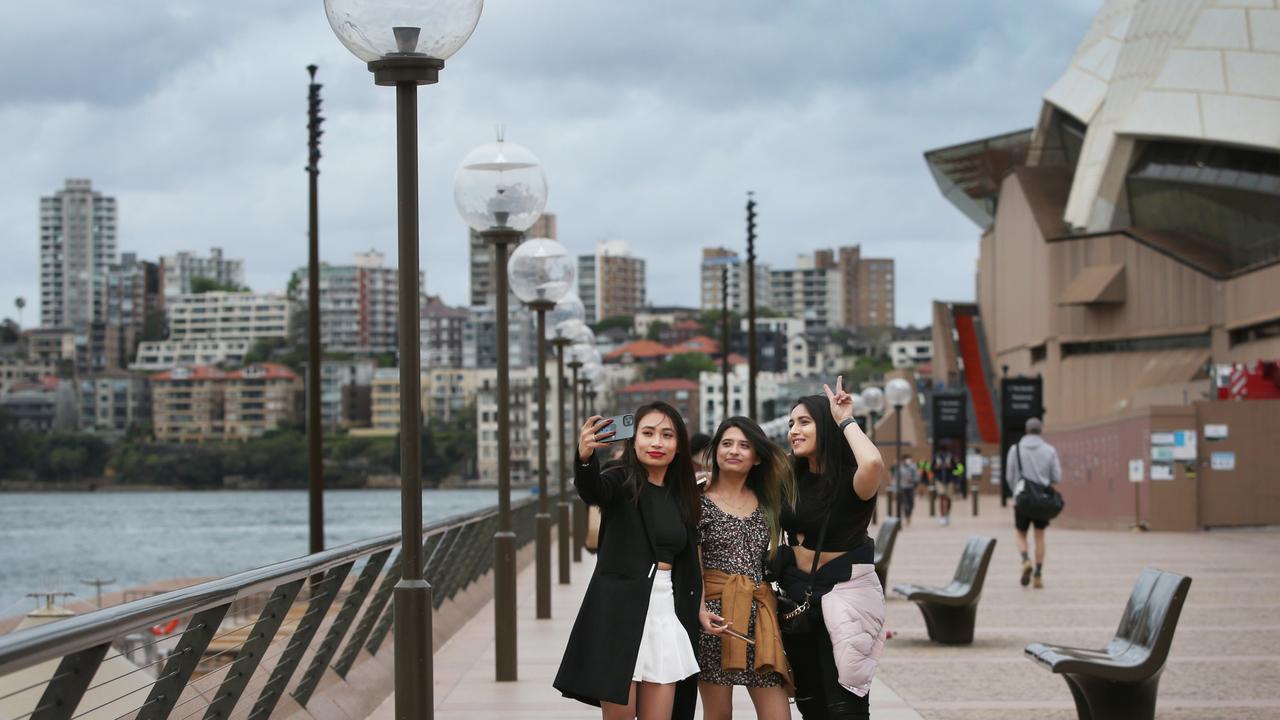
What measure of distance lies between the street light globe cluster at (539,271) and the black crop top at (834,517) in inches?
292

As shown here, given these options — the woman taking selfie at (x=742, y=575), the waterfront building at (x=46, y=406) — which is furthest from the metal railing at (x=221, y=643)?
the waterfront building at (x=46, y=406)

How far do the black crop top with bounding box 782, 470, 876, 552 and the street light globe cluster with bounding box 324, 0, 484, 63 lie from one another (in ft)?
7.63

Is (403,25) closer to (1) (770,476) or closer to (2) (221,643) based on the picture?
(1) (770,476)

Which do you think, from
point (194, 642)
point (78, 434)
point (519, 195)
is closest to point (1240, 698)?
point (519, 195)

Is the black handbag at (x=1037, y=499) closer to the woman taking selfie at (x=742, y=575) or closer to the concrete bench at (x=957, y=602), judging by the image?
the concrete bench at (x=957, y=602)

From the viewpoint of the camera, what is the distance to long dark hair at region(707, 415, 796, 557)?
22.3ft

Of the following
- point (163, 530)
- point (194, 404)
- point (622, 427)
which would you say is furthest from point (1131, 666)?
point (194, 404)

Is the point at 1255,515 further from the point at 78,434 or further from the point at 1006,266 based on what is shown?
the point at 78,434

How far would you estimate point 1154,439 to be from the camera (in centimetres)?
3003

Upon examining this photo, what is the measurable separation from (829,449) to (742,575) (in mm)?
667

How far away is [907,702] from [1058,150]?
64.1 m

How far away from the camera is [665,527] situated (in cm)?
660

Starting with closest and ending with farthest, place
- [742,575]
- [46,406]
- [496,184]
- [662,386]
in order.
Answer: [742,575] < [496,184] < [662,386] < [46,406]

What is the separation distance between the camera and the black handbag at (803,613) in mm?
6746
